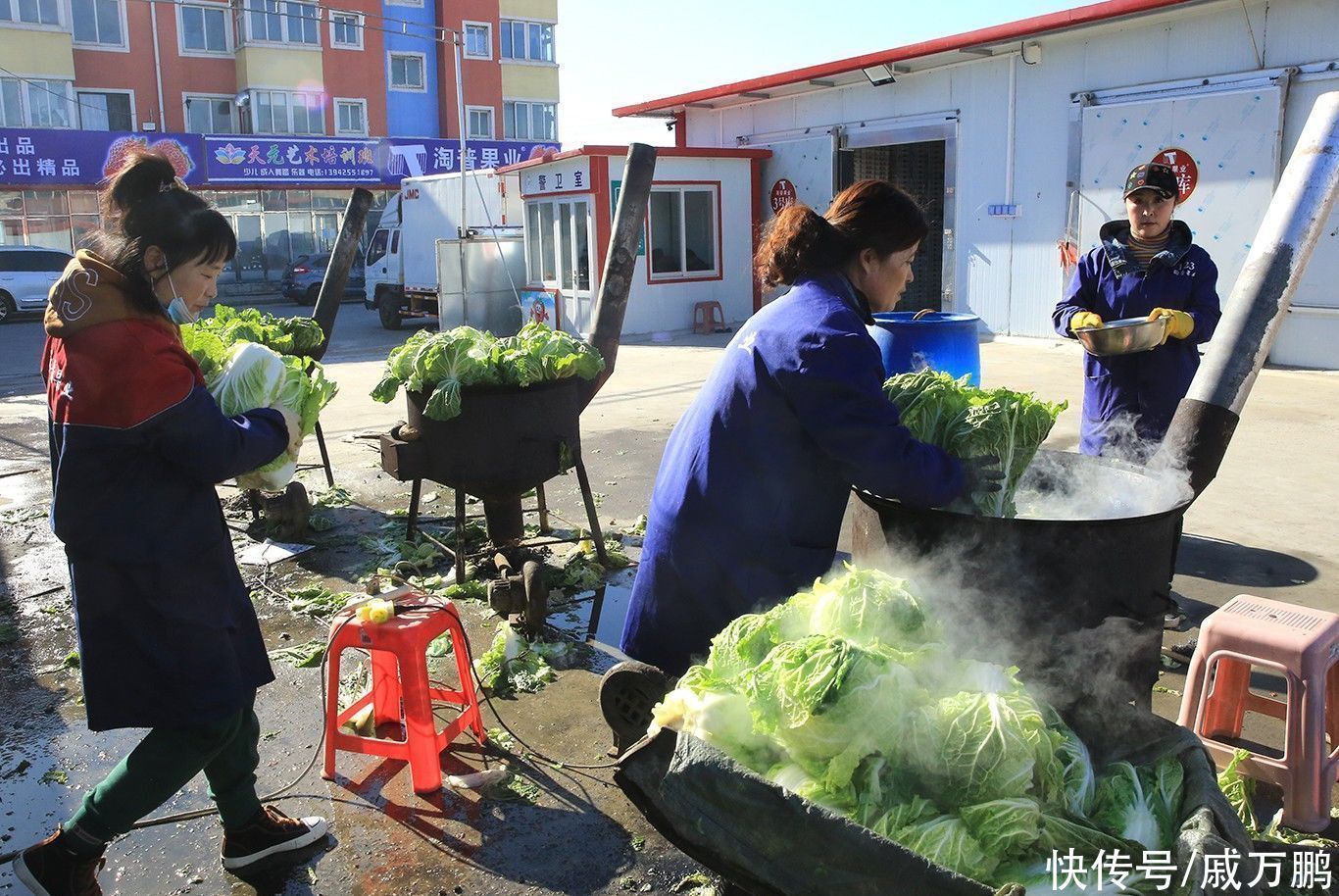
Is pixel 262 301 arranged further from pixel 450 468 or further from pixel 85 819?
pixel 85 819

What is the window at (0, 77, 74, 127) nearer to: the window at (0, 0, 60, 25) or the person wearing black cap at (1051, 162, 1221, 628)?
the window at (0, 0, 60, 25)

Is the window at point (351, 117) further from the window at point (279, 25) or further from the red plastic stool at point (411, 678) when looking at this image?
the red plastic stool at point (411, 678)

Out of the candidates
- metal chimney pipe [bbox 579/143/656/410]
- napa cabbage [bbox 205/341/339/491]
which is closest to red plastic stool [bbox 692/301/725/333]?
metal chimney pipe [bbox 579/143/656/410]

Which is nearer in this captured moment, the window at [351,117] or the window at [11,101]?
the window at [11,101]

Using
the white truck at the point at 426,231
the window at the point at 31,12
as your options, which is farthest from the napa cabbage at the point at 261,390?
the window at the point at 31,12

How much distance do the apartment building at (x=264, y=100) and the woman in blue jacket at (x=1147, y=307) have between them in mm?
25526

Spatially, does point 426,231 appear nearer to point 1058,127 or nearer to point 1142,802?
point 1058,127

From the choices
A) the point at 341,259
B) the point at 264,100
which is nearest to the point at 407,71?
the point at 264,100

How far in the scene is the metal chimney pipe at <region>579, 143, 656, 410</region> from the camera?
20.0 feet

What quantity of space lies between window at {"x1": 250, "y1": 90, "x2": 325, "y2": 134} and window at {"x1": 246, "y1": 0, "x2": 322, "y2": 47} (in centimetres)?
176

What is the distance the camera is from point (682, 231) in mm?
17906

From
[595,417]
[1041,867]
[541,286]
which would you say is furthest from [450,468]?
[541,286]

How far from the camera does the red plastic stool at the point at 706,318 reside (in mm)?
18422

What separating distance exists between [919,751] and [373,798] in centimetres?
245
